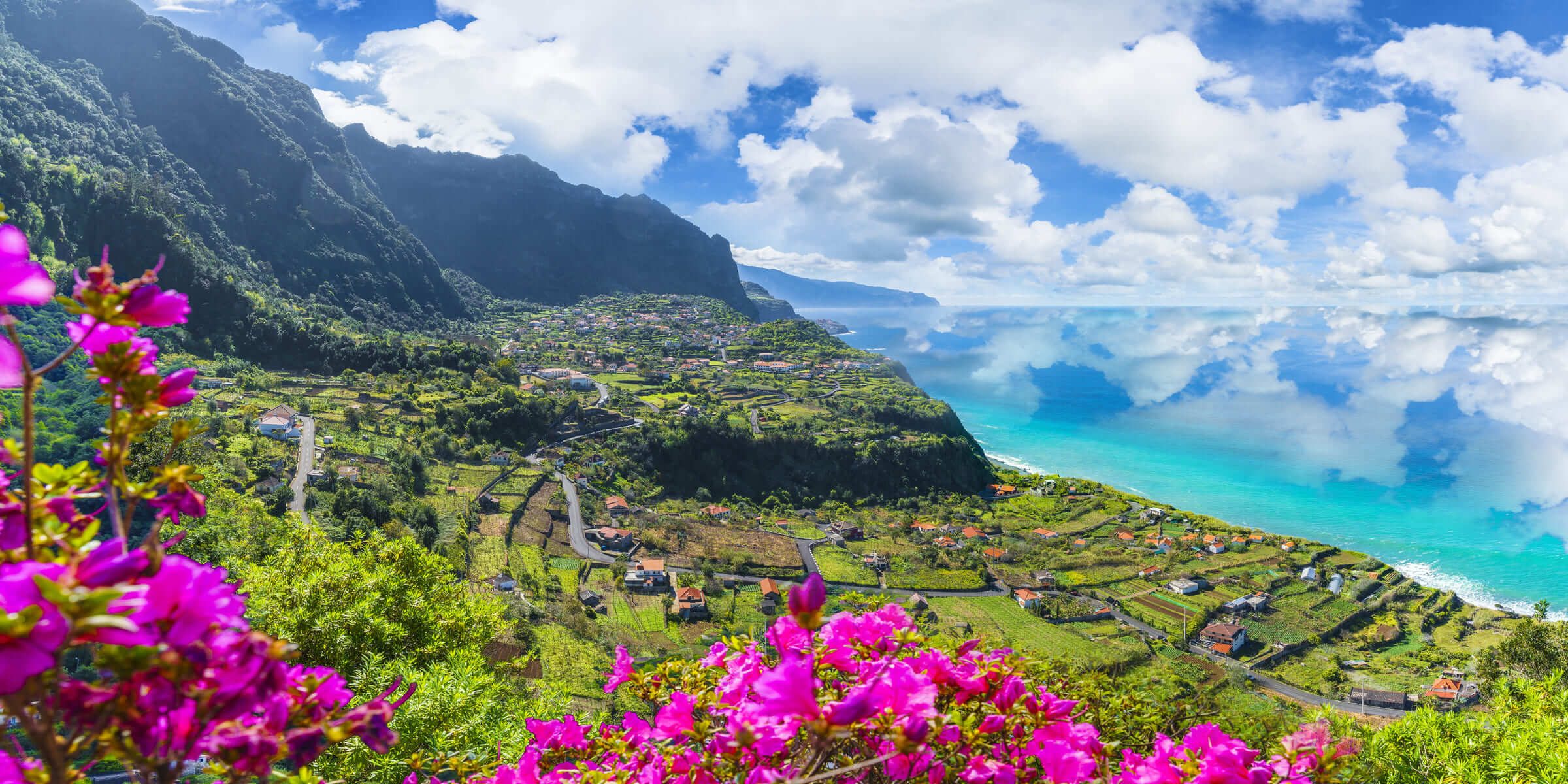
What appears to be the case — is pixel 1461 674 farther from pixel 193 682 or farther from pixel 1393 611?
pixel 193 682

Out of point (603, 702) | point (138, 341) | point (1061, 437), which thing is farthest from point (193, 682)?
point (1061, 437)

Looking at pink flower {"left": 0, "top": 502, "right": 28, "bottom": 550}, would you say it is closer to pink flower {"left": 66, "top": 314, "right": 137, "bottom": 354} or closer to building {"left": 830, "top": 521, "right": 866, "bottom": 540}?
pink flower {"left": 66, "top": 314, "right": 137, "bottom": 354}

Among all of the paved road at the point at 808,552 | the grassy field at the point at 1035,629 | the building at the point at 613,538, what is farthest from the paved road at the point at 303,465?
the grassy field at the point at 1035,629

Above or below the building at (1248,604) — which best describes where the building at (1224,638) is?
below

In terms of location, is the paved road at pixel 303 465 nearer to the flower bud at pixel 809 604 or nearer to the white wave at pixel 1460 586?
the flower bud at pixel 809 604

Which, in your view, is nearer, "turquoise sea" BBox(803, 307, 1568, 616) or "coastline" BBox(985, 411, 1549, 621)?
"coastline" BBox(985, 411, 1549, 621)

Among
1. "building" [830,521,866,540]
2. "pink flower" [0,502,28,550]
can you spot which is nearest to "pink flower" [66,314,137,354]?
"pink flower" [0,502,28,550]
